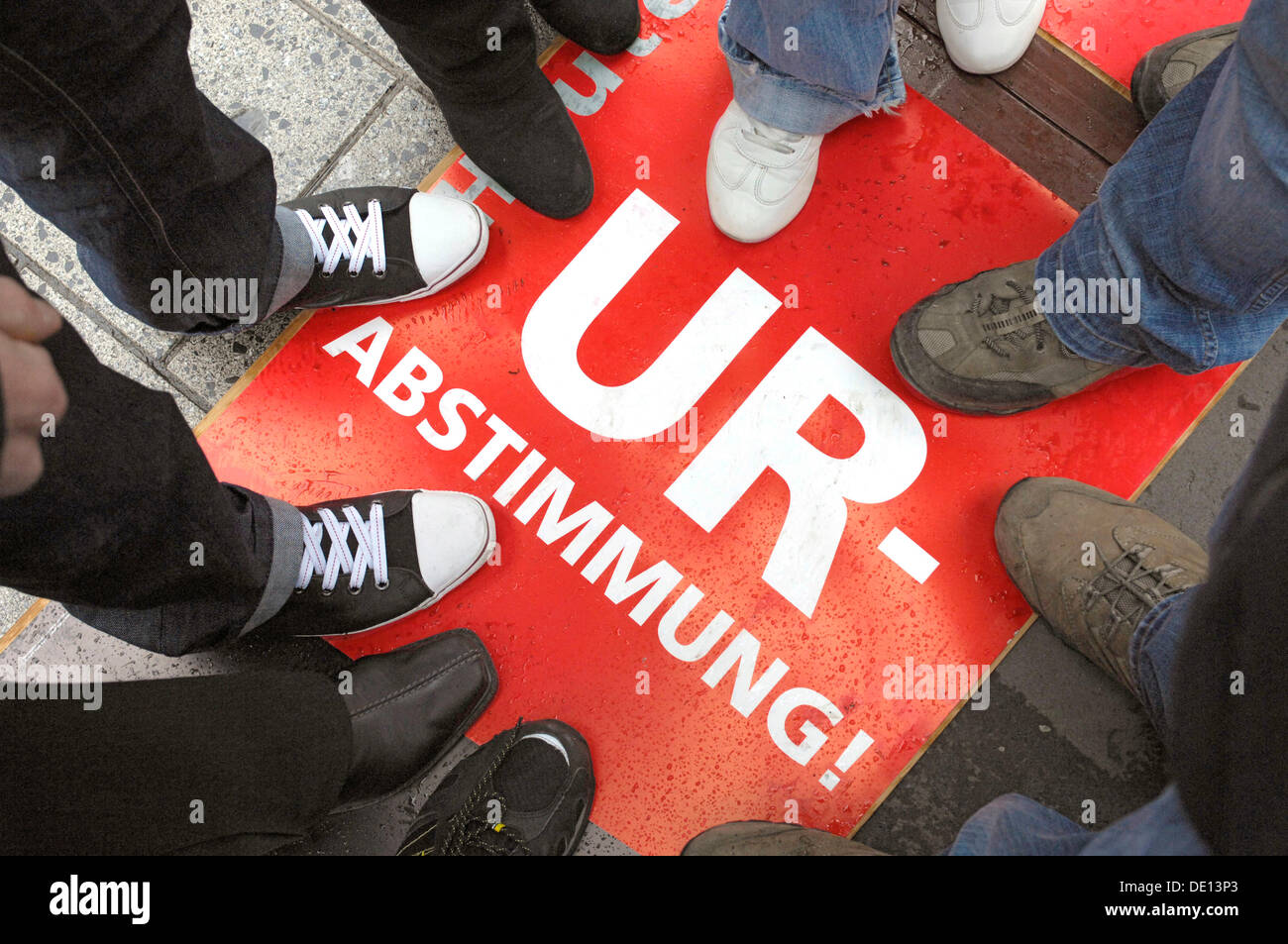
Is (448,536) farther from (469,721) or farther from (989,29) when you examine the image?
(989,29)

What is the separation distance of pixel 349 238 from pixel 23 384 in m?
0.67

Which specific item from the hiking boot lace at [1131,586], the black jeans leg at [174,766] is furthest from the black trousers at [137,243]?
the hiking boot lace at [1131,586]

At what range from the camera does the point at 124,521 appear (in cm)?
80

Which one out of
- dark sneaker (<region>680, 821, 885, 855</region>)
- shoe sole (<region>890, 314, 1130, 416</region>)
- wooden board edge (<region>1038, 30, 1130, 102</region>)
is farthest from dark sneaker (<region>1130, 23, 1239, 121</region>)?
dark sneaker (<region>680, 821, 885, 855</region>)

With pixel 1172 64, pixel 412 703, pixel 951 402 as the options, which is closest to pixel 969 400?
pixel 951 402

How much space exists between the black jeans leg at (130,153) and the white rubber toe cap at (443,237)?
0.25 m

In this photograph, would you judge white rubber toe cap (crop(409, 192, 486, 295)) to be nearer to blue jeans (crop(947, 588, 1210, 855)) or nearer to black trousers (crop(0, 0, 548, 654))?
black trousers (crop(0, 0, 548, 654))

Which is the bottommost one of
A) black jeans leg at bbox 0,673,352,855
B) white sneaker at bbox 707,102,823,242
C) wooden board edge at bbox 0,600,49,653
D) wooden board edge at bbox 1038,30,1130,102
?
wooden board edge at bbox 0,600,49,653

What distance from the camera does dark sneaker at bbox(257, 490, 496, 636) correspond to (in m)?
1.21

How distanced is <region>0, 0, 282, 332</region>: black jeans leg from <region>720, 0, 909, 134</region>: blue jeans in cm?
72

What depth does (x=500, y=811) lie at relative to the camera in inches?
47.6
